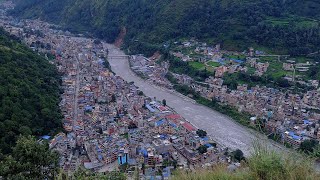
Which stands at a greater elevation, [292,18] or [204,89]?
[292,18]

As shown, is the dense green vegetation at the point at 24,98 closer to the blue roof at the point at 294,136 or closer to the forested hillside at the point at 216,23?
the blue roof at the point at 294,136

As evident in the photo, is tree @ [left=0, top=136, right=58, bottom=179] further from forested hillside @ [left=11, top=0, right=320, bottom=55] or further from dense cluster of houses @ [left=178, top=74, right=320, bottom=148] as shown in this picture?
forested hillside @ [left=11, top=0, right=320, bottom=55]

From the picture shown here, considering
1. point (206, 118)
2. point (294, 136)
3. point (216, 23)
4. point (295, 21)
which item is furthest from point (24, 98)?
point (295, 21)

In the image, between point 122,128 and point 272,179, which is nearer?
point 272,179

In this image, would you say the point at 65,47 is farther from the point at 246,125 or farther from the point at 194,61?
the point at 246,125

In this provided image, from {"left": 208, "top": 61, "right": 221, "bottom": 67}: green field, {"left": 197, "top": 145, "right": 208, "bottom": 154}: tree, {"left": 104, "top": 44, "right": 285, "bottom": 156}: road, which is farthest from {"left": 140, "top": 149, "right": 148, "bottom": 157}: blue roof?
{"left": 208, "top": 61, "right": 221, "bottom": 67}: green field

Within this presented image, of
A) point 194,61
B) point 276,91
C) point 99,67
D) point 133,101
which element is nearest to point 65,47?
point 99,67

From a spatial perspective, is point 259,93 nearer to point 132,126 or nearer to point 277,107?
point 277,107
